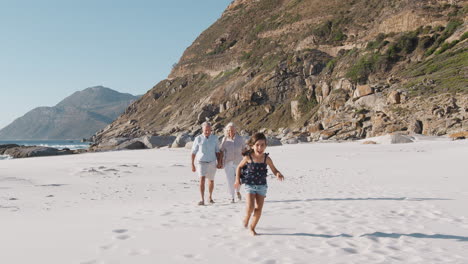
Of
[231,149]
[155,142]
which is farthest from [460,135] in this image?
[155,142]

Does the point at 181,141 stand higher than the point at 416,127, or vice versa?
the point at 416,127

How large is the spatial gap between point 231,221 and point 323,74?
166ft

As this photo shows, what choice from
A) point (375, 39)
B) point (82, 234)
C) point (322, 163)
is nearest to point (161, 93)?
point (375, 39)

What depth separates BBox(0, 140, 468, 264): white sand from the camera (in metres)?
4.27

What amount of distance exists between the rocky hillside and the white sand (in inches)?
918

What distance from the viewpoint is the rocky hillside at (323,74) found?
33906mm

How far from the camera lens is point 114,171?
45.5 ft

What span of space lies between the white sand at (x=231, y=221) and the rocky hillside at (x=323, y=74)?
2331cm

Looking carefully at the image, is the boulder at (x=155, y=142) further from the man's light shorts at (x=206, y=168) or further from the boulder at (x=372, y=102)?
the man's light shorts at (x=206, y=168)

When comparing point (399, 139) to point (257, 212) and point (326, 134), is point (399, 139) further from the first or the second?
point (257, 212)

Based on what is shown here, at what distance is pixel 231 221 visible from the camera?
603 cm

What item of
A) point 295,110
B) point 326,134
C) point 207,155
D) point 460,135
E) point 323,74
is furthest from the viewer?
point 323,74

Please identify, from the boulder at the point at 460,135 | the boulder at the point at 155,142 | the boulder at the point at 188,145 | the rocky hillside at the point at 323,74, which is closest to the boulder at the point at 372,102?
the rocky hillside at the point at 323,74

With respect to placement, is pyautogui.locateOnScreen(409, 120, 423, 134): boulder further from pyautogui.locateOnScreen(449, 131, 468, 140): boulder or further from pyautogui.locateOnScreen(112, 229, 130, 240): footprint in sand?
pyautogui.locateOnScreen(112, 229, 130, 240): footprint in sand
